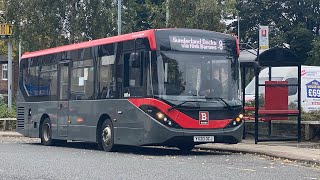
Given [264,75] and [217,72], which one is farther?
[264,75]

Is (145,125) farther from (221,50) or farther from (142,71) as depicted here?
(221,50)

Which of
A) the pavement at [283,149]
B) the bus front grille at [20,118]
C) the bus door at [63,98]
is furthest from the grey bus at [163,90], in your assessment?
the bus front grille at [20,118]

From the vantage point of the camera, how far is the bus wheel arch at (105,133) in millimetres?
21484

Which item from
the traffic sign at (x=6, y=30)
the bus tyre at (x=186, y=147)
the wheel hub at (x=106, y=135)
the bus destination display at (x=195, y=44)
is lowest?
the bus tyre at (x=186, y=147)

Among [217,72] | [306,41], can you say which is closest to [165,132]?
[217,72]

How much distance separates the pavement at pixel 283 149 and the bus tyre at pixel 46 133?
5350mm

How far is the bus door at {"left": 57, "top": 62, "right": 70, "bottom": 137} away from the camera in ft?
80.0

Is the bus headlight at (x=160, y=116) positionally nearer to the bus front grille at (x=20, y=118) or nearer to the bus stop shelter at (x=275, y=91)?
the bus stop shelter at (x=275, y=91)

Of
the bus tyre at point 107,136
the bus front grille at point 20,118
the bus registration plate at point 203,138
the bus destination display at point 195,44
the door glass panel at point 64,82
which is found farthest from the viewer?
the bus front grille at point 20,118

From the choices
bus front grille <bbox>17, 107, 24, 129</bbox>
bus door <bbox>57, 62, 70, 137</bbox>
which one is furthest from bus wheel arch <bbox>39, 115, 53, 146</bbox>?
bus front grille <bbox>17, 107, 24, 129</bbox>

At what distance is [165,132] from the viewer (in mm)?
19391

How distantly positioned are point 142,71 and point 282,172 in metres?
5.75

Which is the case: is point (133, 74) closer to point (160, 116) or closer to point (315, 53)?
point (160, 116)

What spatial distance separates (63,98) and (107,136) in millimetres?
3544
